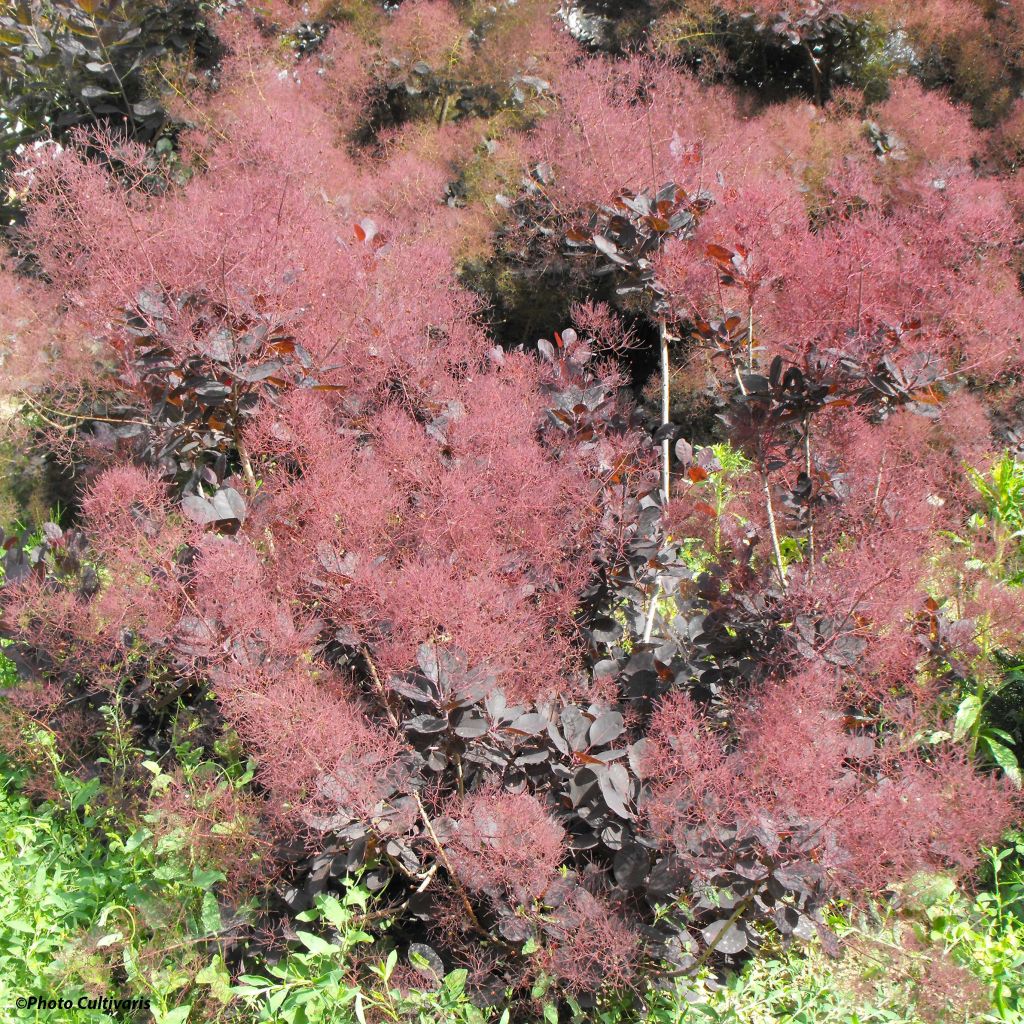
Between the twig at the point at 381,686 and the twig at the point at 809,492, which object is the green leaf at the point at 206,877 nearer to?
the twig at the point at 381,686

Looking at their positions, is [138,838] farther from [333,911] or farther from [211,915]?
[333,911]

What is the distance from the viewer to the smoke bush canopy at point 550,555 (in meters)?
1.65

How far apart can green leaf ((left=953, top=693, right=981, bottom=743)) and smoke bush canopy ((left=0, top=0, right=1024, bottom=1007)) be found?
0.31ft

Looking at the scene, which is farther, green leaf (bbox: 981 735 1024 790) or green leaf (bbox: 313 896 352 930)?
green leaf (bbox: 981 735 1024 790)

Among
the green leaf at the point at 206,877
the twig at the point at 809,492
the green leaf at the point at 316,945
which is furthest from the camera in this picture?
the twig at the point at 809,492

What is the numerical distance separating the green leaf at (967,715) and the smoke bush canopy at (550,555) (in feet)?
0.31

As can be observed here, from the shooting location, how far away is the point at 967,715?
2303mm

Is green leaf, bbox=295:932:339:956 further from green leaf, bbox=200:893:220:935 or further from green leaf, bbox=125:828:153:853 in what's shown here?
green leaf, bbox=125:828:153:853

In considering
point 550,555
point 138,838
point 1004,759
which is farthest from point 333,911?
point 1004,759

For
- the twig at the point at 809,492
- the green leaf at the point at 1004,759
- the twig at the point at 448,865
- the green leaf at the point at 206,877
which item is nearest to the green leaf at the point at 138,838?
the green leaf at the point at 206,877

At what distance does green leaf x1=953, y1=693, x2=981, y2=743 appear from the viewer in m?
2.26

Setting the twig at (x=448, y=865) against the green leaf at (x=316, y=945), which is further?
the twig at (x=448, y=865)

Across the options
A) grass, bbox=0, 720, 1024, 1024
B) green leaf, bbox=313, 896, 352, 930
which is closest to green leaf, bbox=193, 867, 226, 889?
grass, bbox=0, 720, 1024, 1024

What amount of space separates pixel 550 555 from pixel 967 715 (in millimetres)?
1241
